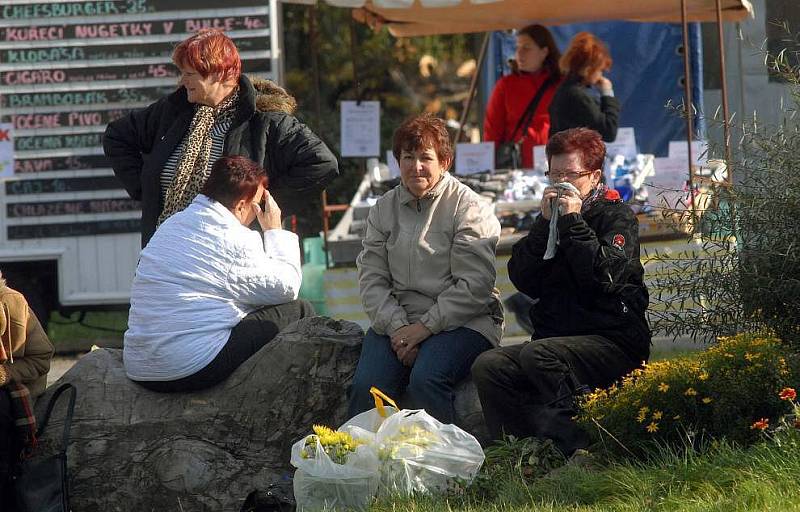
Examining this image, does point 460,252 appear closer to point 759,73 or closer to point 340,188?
point 759,73

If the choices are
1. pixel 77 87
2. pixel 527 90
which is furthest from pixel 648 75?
pixel 77 87

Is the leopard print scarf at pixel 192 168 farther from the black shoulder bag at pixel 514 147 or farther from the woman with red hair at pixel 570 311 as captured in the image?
the black shoulder bag at pixel 514 147

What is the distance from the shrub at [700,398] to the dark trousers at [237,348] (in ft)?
5.14

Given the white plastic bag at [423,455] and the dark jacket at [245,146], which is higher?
the dark jacket at [245,146]

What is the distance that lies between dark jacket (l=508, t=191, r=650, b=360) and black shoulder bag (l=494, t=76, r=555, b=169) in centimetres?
392

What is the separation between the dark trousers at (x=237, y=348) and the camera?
18.2 ft

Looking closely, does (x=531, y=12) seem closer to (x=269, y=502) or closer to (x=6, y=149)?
(x=6, y=149)

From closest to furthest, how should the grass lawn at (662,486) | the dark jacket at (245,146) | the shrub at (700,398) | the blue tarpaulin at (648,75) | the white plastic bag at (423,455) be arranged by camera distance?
the grass lawn at (662,486)
the shrub at (700,398)
the white plastic bag at (423,455)
the dark jacket at (245,146)
the blue tarpaulin at (648,75)

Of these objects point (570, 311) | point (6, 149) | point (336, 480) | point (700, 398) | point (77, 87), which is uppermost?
point (77, 87)

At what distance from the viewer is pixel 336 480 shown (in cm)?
470

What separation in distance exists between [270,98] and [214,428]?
5.64 ft

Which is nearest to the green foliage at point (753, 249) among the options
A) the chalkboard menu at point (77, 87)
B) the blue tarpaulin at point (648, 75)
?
the chalkboard menu at point (77, 87)

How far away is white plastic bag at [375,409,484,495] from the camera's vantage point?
469 centimetres

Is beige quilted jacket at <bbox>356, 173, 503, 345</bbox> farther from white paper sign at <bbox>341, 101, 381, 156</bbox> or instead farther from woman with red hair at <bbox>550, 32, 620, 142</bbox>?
white paper sign at <bbox>341, 101, 381, 156</bbox>
